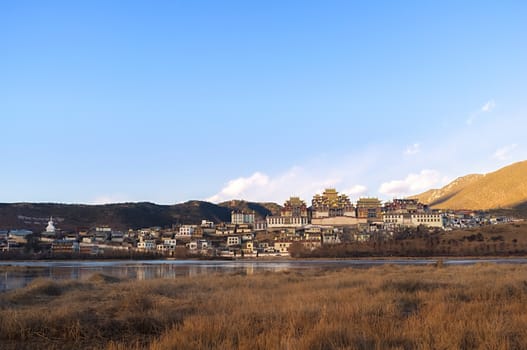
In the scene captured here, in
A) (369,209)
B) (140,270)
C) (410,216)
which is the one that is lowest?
(140,270)

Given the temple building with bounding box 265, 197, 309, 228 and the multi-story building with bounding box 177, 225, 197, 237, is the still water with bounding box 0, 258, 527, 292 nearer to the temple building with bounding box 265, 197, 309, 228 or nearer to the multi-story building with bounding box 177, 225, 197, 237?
the multi-story building with bounding box 177, 225, 197, 237

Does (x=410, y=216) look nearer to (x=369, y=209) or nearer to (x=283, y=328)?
(x=369, y=209)

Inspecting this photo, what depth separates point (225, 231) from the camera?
184 meters

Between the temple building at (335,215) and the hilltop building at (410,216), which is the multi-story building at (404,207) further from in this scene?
the temple building at (335,215)

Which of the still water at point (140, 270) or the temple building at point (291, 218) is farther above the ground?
the temple building at point (291, 218)

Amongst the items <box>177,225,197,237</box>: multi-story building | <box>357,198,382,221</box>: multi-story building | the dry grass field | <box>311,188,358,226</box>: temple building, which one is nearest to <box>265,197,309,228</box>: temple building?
<box>311,188,358,226</box>: temple building

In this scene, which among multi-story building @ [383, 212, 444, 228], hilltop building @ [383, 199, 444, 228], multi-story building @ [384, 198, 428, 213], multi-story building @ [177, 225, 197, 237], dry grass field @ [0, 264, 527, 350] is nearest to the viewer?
dry grass field @ [0, 264, 527, 350]

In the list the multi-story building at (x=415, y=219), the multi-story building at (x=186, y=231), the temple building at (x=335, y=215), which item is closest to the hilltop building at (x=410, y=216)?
the multi-story building at (x=415, y=219)

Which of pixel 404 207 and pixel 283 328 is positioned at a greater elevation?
pixel 404 207

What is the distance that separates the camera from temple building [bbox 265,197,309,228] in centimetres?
18588

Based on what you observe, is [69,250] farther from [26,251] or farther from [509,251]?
[509,251]

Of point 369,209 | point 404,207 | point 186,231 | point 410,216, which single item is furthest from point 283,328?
point 369,209

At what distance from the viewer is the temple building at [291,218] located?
186m

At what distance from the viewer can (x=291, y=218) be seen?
188 meters
